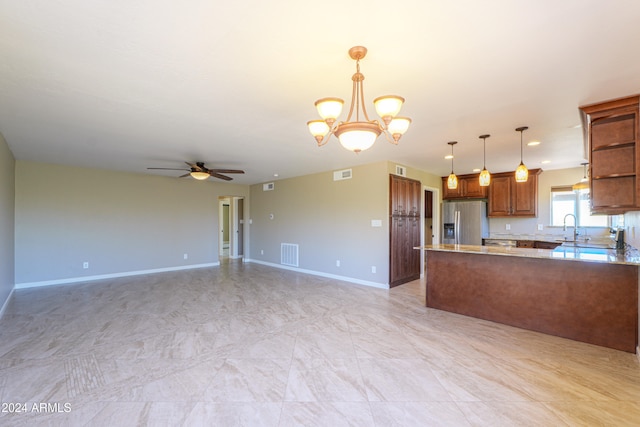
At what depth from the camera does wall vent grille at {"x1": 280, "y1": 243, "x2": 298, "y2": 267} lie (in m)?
7.35

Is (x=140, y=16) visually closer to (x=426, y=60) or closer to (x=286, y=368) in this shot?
(x=426, y=60)

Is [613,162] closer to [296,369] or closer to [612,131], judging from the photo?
[612,131]

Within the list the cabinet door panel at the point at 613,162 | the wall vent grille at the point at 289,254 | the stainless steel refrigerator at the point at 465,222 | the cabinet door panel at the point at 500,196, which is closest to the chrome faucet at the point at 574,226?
the cabinet door panel at the point at 500,196

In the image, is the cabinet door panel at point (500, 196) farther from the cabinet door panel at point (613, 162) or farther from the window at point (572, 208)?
the cabinet door panel at point (613, 162)

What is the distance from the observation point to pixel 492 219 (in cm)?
715

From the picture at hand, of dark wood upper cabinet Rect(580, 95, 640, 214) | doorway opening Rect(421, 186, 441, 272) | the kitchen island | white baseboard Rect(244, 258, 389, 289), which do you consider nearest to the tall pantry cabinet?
white baseboard Rect(244, 258, 389, 289)

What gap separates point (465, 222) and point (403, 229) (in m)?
2.15

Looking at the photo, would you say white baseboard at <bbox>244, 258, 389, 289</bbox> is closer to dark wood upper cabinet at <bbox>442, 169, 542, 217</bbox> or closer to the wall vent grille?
the wall vent grille

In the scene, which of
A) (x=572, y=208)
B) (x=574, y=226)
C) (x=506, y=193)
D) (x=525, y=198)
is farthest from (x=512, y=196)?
(x=574, y=226)

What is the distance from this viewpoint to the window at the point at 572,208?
19.6ft

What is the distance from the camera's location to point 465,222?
7.00m

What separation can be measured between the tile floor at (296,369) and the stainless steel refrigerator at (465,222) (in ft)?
11.2

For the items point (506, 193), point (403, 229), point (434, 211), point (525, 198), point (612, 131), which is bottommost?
point (403, 229)

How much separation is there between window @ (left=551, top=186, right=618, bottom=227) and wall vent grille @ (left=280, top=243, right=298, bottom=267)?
5.89 meters
